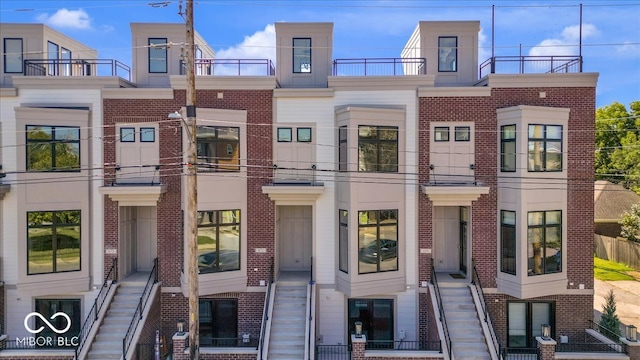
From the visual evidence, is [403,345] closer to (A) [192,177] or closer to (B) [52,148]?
(A) [192,177]

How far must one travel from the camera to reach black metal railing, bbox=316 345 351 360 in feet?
41.6

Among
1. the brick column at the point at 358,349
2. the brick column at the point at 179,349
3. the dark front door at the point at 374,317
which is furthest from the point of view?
the dark front door at the point at 374,317

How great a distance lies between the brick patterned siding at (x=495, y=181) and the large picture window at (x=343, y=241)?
106 inches

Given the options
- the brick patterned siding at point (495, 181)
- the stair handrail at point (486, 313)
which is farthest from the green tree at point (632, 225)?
the stair handrail at point (486, 313)

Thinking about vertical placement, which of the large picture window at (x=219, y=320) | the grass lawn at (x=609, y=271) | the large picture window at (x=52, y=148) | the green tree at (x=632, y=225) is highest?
the large picture window at (x=52, y=148)

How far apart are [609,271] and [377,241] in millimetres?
18941

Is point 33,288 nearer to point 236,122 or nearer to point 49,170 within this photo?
point 49,170

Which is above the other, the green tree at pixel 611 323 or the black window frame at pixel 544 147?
the black window frame at pixel 544 147

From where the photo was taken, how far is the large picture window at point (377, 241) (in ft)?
43.5

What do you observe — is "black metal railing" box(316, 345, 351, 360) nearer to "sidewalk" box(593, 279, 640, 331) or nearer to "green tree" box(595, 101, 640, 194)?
"sidewalk" box(593, 279, 640, 331)

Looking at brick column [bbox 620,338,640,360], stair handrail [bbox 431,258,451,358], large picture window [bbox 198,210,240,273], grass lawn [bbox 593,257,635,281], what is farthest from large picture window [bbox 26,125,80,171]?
grass lawn [bbox 593,257,635,281]

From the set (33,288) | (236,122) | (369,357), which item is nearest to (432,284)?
(369,357)

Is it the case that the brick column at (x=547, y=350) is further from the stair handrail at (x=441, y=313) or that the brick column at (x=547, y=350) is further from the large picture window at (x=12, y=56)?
the large picture window at (x=12, y=56)

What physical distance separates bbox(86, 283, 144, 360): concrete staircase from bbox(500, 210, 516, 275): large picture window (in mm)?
12705
